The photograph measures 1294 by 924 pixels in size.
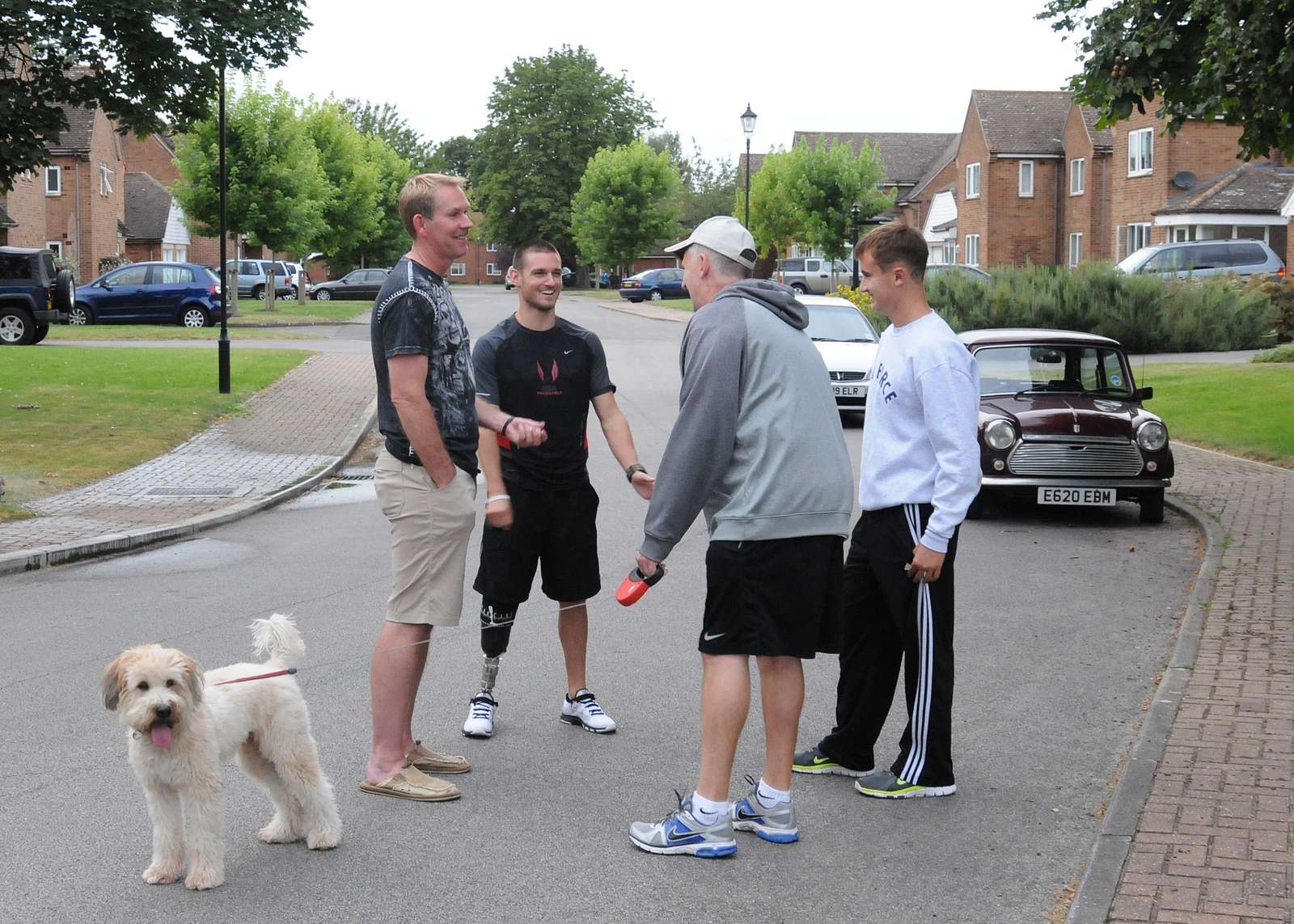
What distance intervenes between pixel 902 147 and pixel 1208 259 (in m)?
48.7

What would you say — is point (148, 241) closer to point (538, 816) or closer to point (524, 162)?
point (524, 162)

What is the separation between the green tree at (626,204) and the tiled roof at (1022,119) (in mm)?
18414

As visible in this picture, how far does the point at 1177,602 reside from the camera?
344 inches

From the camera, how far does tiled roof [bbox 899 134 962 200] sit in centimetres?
7412

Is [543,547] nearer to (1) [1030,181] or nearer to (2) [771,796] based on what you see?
(2) [771,796]

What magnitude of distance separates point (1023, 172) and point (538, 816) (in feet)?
193

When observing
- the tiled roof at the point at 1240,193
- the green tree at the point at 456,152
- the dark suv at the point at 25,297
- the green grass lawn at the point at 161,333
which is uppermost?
the green tree at the point at 456,152

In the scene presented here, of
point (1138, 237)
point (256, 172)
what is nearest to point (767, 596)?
point (256, 172)

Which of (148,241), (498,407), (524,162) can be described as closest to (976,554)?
(498,407)

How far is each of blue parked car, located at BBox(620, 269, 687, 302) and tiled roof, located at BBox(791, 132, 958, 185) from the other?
19.7m

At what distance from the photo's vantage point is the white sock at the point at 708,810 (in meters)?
4.51

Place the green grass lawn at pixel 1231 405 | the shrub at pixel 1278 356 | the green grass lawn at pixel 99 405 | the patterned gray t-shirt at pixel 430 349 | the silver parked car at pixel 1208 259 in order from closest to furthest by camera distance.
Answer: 1. the patterned gray t-shirt at pixel 430 349
2. the green grass lawn at pixel 99 405
3. the green grass lawn at pixel 1231 405
4. the shrub at pixel 1278 356
5. the silver parked car at pixel 1208 259

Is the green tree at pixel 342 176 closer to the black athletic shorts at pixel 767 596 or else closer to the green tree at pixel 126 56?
the green tree at pixel 126 56

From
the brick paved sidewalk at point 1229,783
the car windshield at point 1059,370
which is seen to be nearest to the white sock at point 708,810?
the brick paved sidewalk at point 1229,783
